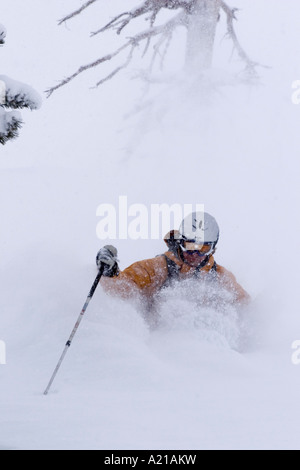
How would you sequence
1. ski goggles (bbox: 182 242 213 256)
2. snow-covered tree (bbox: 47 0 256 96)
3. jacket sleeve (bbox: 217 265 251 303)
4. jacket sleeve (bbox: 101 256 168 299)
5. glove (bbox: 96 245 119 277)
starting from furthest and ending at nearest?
snow-covered tree (bbox: 47 0 256 96)
jacket sleeve (bbox: 217 265 251 303)
ski goggles (bbox: 182 242 213 256)
jacket sleeve (bbox: 101 256 168 299)
glove (bbox: 96 245 119 277)

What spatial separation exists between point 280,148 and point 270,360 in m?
10.9

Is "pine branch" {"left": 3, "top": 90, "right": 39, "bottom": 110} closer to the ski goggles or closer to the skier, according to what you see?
the skier

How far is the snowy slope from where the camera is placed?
138 inches

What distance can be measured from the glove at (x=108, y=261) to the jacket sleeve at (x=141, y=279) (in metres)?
0.52

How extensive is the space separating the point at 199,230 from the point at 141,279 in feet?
2.69

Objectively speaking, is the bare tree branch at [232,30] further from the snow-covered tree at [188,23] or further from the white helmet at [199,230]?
the white helmet at [199,230]

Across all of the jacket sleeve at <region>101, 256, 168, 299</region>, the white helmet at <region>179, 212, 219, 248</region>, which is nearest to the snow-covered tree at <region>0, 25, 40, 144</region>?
the jacket sleeve at <region>101, 256, 168, 299</region>

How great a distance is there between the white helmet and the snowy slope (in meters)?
0.69

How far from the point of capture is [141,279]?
19.7 ft

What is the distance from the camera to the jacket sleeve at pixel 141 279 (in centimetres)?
580

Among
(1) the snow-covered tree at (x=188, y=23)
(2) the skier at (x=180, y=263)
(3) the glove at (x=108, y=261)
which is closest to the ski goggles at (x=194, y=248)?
(2) the skier at (x=180, y=263)

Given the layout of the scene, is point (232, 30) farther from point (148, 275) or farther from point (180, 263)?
point (148, 275)

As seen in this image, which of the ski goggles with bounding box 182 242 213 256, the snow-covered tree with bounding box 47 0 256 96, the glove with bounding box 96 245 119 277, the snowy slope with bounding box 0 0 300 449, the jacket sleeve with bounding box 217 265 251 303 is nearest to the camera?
the snowy slope with bounding box 0 0 300 449

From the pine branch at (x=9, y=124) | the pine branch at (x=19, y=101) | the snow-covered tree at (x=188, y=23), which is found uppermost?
the snow-covered tree at (x=188, y=23)
